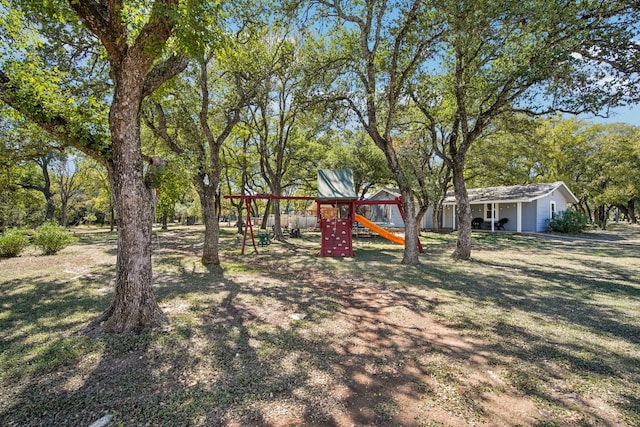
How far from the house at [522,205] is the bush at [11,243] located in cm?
2632

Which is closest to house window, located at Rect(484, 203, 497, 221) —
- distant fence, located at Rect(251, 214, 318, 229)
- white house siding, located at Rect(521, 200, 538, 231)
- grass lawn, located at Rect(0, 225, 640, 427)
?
white house siding, located at Rect(521, 200, 538, 231)

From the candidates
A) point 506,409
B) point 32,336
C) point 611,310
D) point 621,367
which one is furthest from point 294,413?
point 611,310

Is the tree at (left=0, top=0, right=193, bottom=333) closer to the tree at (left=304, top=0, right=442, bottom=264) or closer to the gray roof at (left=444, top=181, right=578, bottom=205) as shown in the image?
the tree at (left=304, top=0, right=442, bottom=264)

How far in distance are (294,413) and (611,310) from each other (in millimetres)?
5760

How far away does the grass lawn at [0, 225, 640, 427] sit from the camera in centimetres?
250

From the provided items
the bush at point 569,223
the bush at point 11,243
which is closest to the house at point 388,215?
the bush at point 569,223

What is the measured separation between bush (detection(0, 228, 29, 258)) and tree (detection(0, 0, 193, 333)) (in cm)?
941

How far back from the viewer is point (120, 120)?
3994 millimetres

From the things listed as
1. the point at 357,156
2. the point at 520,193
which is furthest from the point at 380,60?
the point at 520,193

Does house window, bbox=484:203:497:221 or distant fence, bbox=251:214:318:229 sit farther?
house window, bbox=484:203:497:221

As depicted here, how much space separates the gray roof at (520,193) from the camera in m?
21.9

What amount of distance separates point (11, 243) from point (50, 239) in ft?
3.32

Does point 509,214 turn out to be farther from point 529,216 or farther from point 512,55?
point 512,55

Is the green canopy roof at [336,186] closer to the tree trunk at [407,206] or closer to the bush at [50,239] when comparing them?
the tree trunk at [407,206]
